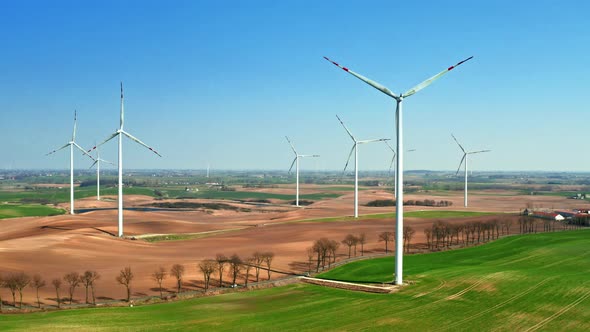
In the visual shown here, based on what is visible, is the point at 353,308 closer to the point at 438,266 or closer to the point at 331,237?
the point at 438,266

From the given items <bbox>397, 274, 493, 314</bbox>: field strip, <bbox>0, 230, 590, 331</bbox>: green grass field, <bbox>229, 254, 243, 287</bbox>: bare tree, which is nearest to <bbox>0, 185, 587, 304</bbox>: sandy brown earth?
<bbox>229, 254, 243, 287</bbox>: bare tree

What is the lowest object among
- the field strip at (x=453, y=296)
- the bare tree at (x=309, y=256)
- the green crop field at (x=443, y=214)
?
the bare tree at (x=309, y=256)

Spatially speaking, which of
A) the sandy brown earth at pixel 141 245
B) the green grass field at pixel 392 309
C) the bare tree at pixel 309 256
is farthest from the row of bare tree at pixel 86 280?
the bare tree at pixel 309 256

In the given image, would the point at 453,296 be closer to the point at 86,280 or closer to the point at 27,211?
Result: the point at 86,280

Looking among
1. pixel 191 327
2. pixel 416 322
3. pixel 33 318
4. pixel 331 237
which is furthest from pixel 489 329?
pixel 331 237

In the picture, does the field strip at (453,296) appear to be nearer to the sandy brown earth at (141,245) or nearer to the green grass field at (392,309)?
the green grass field at (392,309)

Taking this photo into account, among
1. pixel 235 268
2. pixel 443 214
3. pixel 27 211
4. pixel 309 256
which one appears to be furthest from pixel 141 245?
pixel 27 211

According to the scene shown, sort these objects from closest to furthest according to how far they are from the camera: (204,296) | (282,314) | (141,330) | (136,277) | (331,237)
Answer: (141,330)
(282,314)
(204,296)
(136,277)
(331,237)

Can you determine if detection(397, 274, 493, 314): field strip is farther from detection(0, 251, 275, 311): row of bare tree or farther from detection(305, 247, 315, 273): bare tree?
detection(305, 247, 315, 273): bare tree

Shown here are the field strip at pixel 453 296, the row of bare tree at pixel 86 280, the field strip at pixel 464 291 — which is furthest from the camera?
the row of bare tree at pixel 86 280
